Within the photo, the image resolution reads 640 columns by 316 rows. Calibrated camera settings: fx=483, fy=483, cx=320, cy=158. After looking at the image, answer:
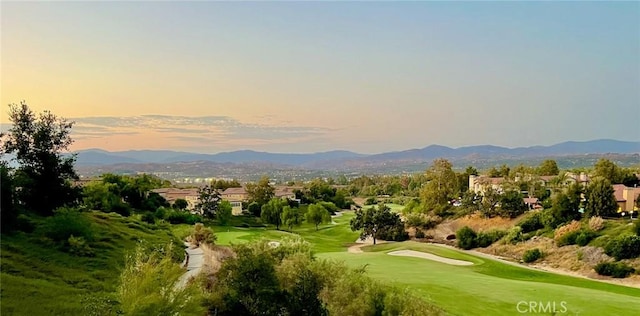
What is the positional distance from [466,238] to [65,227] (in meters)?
51.9

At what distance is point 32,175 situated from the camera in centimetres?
3309

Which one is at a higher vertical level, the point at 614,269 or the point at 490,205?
the point at 490,205

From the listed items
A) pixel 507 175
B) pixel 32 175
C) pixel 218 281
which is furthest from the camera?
pixel 507 175

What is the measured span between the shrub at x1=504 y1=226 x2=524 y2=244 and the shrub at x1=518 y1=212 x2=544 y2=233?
2364 millimetres

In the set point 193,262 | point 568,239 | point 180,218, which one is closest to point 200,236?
point 193,262

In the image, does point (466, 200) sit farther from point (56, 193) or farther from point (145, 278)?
point (145, 278)

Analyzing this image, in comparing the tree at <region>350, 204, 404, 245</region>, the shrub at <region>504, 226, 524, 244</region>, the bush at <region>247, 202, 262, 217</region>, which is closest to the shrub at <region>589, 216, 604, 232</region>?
the shrub at <region>504, 226, 524, 244</region>

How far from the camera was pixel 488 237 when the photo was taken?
66.2 m

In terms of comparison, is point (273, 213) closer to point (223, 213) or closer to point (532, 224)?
point (223, 213)

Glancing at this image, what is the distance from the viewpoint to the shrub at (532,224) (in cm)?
6619

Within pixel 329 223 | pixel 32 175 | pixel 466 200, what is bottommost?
pixel 329 223

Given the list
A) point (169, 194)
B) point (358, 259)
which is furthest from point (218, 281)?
point (169, 194)

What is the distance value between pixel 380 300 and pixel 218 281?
8.21 metres

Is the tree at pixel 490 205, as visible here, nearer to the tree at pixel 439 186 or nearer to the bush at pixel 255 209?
the tree at pixel 439 186
